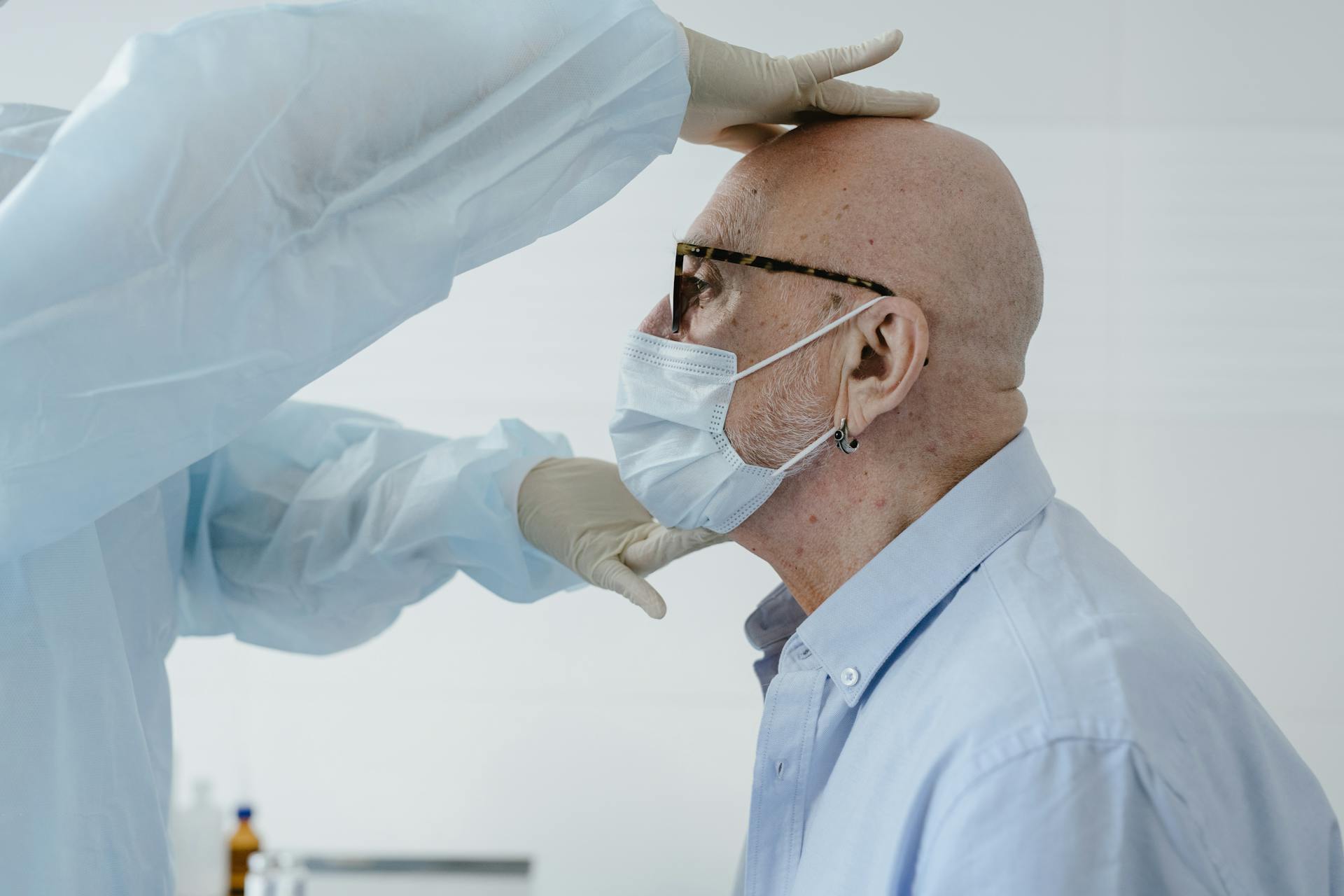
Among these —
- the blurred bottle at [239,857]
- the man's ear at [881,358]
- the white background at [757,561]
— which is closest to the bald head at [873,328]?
the man's ear at [881,358]

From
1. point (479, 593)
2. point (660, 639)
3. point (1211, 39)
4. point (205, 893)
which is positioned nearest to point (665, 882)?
point (660, 639)

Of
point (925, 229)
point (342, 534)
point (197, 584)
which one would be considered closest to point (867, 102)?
point (925, 229)

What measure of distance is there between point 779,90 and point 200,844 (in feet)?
6.16

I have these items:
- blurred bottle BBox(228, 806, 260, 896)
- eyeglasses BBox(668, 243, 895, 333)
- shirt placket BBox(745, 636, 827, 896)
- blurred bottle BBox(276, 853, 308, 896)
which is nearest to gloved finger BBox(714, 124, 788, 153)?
eyeglasses BBox(668, 243, 895, 333)

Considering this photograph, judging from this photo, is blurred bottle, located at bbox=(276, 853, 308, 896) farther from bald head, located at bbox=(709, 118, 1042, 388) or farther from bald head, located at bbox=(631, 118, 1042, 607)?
bald head, located at bbox=(709, 118, 1042, 388)

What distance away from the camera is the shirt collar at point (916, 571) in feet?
3.14

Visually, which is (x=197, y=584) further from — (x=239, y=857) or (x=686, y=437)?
(x=239, y=857)

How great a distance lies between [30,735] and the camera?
0.90 metres

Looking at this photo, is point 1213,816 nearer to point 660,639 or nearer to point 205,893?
point 660,639

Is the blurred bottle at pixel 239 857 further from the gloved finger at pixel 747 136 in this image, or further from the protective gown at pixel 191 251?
the gloved finger at pixel 747 136

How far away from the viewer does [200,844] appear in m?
2.08

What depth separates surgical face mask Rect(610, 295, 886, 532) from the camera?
1.08m

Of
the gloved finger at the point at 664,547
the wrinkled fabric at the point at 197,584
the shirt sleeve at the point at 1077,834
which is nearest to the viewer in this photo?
the shirt sleeve at the point at 1077,834

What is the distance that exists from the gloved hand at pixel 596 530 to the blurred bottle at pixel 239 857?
1159mm
